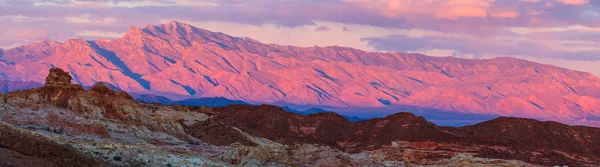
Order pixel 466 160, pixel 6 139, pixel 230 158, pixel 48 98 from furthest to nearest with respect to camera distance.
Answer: pixel 48 98
pixel 466 160
pixel 230 158
pixel 6 139

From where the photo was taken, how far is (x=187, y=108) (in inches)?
5571

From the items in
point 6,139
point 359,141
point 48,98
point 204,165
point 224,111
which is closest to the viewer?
point 6,139

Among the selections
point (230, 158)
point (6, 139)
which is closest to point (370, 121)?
point (230, 158)

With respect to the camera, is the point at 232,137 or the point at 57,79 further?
the point at 232,137

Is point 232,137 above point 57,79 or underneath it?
underneath

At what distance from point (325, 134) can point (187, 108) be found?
118 feet

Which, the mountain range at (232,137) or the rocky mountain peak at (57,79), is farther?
Result: the rocky mountain peak at (57,79)

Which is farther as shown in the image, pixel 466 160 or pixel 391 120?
pixel 391 120

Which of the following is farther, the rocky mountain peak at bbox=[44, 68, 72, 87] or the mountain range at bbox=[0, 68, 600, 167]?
the rocky mountain peak at bbox=[44, 68, 72, 87]

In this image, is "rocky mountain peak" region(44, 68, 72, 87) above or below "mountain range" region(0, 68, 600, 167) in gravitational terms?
above

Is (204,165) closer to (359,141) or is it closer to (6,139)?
(6,139)

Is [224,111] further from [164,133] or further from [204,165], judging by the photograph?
[204,165]

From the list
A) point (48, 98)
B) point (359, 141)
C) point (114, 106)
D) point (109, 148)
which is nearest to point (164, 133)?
point (114, 106)

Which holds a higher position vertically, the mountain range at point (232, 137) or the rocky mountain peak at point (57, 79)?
the rocky mountain peak at point (57, 79)
